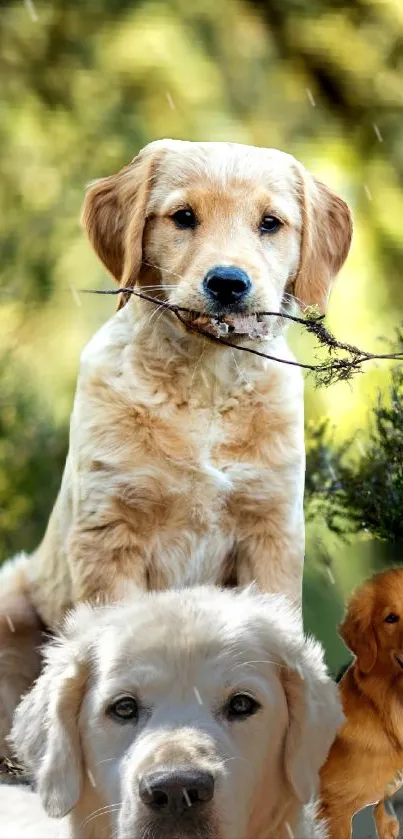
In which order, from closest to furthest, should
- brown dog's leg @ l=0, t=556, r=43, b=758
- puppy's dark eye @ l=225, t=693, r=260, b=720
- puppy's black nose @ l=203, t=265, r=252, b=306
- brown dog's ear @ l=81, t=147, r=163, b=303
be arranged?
1. puppy's dark eye @ l=225, t=693, r=260, b=720
2. puppy's black nose @ l=203, t=265, r=252, b=306
3. brown dog's ear @ l=81, t=147, r=163, b=303
4. brown dog's leg @ l=0, t=556, r=43, b=758

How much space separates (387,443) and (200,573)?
0.49 meters

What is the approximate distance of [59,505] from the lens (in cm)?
182

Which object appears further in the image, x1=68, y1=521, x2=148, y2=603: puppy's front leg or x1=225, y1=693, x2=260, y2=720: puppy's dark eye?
x1=68, y1=521, x2=148, y2=603: puppy's front leg

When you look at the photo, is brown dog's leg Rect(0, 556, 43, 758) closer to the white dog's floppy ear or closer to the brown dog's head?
the white dog's floppy ear

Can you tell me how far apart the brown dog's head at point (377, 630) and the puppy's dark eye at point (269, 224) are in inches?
20.3

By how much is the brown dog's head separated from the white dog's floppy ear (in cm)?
40

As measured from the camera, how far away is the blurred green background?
1.99m

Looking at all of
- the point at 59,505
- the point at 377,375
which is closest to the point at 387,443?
the point at 377,375

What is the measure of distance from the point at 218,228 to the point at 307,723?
2.14 feet

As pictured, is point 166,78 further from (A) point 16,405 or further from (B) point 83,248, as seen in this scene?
→ (A) point 16,405

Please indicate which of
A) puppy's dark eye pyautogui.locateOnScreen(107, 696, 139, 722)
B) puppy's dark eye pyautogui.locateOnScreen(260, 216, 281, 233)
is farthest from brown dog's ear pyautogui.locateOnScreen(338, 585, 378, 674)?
puppy's dark eye pyautogui.locateOnScreen(260, 216, 281, 233)

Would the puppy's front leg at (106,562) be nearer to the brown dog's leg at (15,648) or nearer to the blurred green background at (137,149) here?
the brown dog's leg at (15,648)

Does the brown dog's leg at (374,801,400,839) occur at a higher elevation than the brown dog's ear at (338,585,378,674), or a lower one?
lower

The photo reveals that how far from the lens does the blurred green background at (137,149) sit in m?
1.99
